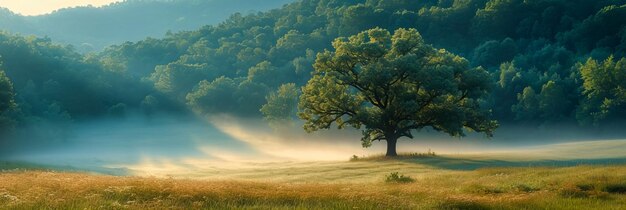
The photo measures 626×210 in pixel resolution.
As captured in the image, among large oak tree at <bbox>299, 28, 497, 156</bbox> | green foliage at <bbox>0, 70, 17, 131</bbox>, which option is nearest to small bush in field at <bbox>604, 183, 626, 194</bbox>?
large oak tree at <bbox>299, 28, 497, 156</bbox>

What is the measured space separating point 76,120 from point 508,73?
11215 centimetres

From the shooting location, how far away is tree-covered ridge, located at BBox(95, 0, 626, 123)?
122 meters

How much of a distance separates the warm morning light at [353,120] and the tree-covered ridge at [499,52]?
479 mm

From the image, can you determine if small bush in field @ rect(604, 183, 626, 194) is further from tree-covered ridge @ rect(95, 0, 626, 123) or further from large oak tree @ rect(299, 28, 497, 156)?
tree-covered ridge @ rect(95, 0, 626, 123)

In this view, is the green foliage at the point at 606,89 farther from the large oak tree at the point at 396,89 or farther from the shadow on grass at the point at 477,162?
the shadow on grass at the point at 477,162

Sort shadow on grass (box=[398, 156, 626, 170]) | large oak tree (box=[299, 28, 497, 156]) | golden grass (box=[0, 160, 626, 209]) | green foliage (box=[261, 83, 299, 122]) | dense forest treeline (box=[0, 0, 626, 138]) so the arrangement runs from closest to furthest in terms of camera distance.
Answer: golden grass (box=[0, 160, 626, 209]), shadow on grass (box=[398, 156, 626, 170]), large oak tree (box=[299, 28, 497, 156]), dense forest treeline (box=[0, 0, 626, 138]), green foliage (box=[261, 83, 299, 122])

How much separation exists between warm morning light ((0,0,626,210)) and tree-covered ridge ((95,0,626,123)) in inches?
18.9

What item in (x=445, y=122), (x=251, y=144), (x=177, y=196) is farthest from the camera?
(x=251, y=144)

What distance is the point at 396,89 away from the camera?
58406 millimetres

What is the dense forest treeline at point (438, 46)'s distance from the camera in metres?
117

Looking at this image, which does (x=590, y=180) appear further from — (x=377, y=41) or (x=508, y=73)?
(x=508, y=73)

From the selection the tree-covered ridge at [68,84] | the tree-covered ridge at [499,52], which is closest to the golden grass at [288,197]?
the tree-covered ridge at [499,52]

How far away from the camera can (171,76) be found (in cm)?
17800

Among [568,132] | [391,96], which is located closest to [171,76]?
[568,132]
